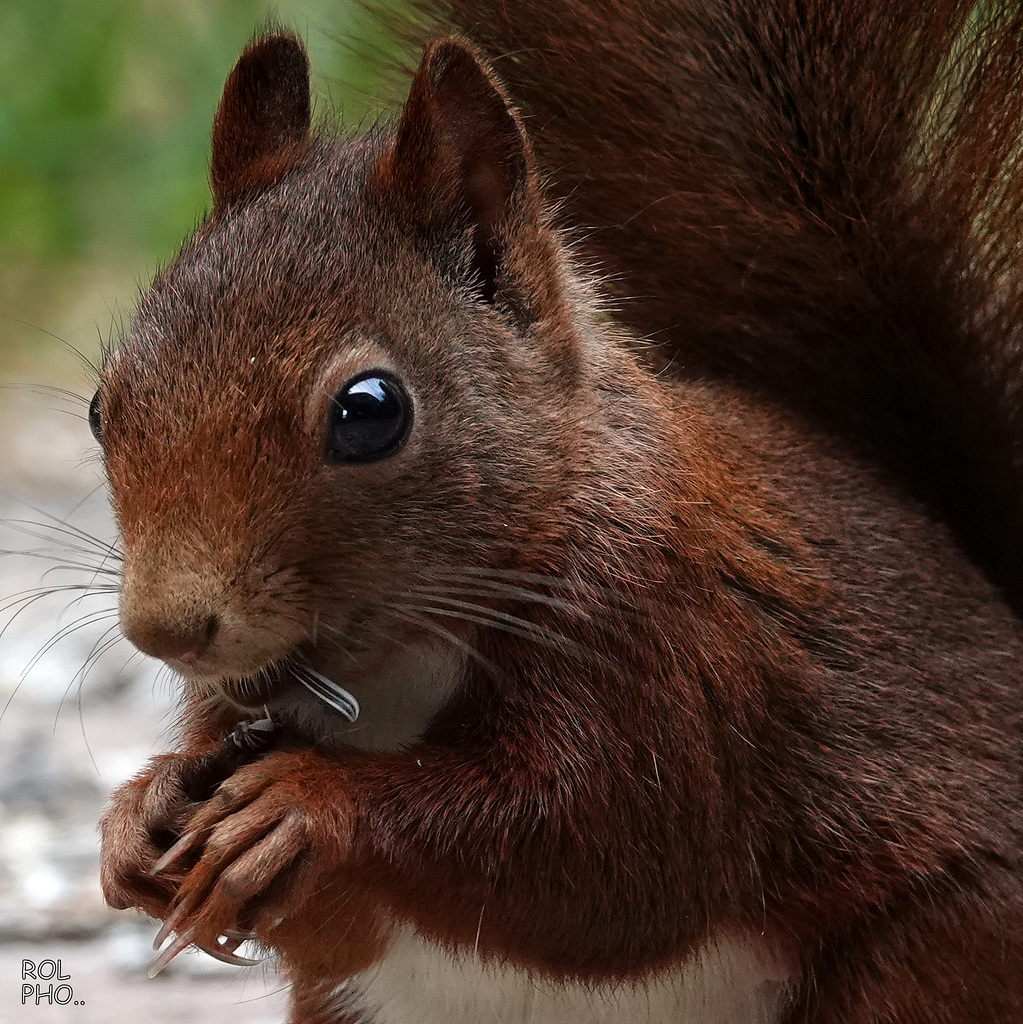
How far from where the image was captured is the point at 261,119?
66.7 inches

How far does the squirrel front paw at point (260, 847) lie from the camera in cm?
140

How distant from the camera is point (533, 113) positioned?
2.06m

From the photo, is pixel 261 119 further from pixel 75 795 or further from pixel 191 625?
pixel 75 795

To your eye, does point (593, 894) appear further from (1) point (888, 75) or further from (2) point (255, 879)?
(1) point (888, 75)

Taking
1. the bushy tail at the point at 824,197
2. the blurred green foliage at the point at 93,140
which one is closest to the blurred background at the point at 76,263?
the blurred green foliage at the point at 93,140

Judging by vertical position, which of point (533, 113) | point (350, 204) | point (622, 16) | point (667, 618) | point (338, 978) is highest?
point (622, 16)

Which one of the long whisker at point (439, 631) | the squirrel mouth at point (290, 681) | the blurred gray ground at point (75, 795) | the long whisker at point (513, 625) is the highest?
the long whisker at point (513, 625)

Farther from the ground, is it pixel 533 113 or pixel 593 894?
pixel 533 113

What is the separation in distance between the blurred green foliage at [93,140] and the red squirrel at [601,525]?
2.75 metres

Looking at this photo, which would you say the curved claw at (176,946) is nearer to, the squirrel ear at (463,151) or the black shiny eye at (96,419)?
the black shiny eye at (96,419)

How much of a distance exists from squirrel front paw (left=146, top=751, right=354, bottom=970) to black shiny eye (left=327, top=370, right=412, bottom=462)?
279mm

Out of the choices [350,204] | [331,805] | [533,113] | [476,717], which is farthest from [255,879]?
[533,113]

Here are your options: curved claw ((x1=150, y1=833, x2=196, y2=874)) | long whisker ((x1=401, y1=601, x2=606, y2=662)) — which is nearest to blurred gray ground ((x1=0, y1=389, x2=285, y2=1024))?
curved claw ((x1=150, y1=833, x2=196, y2=874))

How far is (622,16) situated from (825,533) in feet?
2.21
